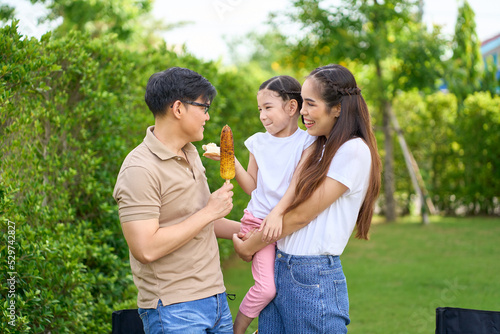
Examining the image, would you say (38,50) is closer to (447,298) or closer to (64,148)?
(64,148)

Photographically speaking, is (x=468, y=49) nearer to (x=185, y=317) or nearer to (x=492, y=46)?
(x=185, y=317)

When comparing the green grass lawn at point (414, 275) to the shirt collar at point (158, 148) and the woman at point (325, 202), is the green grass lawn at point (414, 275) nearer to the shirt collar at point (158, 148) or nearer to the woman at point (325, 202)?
the woman at point (325, 202)

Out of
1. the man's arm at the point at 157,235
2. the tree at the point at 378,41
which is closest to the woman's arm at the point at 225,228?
the man's arm at the point at 157,235

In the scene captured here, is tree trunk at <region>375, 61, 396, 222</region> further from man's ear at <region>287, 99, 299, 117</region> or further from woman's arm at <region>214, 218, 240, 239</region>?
woman's arm at <region>214, 218, 240, 239</region>

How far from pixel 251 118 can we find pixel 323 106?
615 centimetres

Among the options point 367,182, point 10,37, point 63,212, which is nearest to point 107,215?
point 63,212

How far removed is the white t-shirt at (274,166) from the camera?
2801 millimetres

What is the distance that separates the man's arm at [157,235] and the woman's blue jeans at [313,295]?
1.70 ft

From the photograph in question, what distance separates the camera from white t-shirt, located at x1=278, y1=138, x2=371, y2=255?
2.47m

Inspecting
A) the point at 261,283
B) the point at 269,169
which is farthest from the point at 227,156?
the point at 261,283

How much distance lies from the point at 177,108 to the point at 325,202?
0.79 metres

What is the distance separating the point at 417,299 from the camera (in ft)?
20.9

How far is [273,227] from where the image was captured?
8.35 feet

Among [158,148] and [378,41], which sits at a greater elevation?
[378,41]
